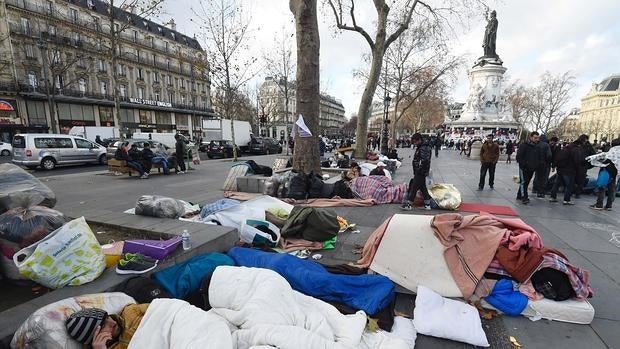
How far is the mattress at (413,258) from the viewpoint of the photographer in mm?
3104

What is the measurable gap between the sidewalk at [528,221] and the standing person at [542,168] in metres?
0.67

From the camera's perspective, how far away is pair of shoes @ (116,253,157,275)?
2.69 meters

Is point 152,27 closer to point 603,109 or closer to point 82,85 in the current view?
point 82,85

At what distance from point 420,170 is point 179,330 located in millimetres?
5882

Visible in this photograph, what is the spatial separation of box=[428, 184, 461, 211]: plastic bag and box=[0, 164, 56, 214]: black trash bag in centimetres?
694

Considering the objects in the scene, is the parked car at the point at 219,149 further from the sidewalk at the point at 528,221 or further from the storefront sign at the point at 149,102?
the storefront sign at the point at 149,102

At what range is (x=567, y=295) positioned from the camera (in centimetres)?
281

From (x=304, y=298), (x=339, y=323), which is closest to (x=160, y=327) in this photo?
(x=304, y=298)

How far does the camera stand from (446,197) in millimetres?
6809

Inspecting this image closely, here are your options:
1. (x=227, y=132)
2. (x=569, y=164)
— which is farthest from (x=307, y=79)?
(x=227, y=132)

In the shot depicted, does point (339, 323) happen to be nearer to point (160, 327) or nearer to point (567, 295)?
point (160, 327)

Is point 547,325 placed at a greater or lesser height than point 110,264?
lesser

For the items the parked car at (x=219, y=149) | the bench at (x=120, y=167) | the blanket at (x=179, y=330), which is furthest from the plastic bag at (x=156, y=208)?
the parked car at (x=219, y=149)

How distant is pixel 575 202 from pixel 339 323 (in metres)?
8.59
